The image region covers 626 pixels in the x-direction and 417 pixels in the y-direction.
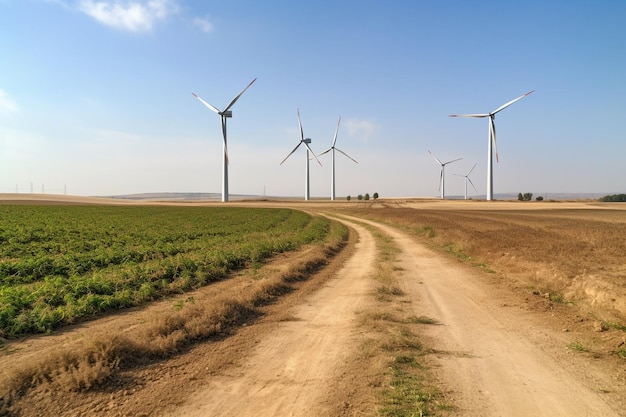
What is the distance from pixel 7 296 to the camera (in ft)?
39.8

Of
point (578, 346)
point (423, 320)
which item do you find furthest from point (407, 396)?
point (578, 346)

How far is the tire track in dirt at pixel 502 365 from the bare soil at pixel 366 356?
0.03 metres

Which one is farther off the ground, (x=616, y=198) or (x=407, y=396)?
(x=616, y=198)

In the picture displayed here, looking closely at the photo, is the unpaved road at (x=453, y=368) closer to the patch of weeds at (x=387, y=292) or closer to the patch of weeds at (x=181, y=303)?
the patch of weeds at (x=387, y=292)

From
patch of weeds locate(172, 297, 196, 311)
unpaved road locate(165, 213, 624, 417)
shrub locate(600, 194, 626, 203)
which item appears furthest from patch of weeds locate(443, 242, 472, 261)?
→ shrub locate(600, 194, 626, 203)

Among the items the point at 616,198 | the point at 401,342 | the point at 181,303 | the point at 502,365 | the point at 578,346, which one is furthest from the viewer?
the point at 616,198

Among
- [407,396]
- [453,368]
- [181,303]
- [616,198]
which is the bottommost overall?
[181,303]

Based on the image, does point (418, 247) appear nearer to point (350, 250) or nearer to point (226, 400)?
point (350, 250)

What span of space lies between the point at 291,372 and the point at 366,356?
69.7 inches

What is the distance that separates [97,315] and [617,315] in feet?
51.2

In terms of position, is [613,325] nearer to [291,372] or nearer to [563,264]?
[563,264]

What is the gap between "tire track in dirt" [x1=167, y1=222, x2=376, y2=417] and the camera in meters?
6.29

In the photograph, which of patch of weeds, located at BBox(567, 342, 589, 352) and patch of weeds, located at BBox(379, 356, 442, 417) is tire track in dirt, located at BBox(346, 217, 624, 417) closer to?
patch of weeds, located at BBox(567, 342, 589, 352)

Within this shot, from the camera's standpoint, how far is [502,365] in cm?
814
